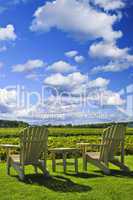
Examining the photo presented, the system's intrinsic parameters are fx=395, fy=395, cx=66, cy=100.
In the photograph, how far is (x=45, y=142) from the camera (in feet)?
26.2

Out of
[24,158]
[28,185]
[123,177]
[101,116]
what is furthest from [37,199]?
[101,116]

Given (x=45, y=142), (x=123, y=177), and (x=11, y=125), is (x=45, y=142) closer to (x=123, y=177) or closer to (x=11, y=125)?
(x=123, y=177)

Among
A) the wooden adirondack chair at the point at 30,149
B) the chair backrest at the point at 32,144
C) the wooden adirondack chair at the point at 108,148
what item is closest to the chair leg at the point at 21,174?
the wooden adirondack chair at the point at 30,149

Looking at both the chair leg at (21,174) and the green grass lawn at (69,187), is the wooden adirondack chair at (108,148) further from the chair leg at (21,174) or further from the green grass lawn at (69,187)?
the chair leg at (21,174)

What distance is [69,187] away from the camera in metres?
6.90

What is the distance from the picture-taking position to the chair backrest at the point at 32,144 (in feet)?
24.6

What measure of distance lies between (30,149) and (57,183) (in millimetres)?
860

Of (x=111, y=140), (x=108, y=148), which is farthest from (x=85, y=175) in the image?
(x=111, y=140)

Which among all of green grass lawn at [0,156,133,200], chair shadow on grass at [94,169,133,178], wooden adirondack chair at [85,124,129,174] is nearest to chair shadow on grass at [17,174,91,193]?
green grass lawn at [0,156,133,200]

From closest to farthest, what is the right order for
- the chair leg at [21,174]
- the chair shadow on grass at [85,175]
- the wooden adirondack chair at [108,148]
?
1. the chair leg at [21,174]
2. the chair shadow on grass at [85,175]
3. the wooden adirondack chair at [108,148]

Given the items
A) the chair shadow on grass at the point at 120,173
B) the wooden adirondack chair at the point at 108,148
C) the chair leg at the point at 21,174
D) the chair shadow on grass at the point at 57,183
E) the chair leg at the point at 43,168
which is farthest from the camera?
the wooden adirondack chair at the point at 108,148

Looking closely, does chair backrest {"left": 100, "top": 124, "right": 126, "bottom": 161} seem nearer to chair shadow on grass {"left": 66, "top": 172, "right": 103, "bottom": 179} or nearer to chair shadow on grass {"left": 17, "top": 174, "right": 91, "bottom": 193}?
chair shadow on grass {"left": 66, "top": 172, "right": 103, "bottom": 179}

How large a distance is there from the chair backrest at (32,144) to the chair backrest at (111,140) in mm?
1344

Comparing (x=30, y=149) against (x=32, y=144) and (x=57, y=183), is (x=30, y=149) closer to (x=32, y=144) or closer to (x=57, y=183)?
(x=32, y=144)
